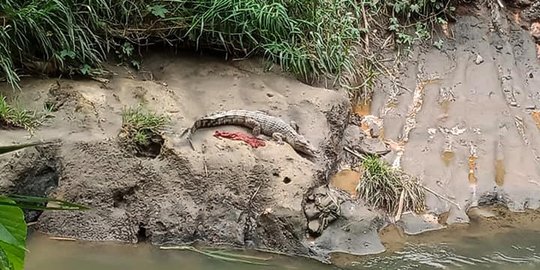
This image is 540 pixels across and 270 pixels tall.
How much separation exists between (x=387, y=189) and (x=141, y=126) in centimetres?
177

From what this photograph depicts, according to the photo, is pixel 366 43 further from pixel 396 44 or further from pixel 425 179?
pixel 425 179

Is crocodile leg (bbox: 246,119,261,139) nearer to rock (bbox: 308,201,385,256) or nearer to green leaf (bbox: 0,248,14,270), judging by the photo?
rock (bbox: 308,201,385,256)

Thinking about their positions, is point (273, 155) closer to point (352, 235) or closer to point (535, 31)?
point (352, 235)

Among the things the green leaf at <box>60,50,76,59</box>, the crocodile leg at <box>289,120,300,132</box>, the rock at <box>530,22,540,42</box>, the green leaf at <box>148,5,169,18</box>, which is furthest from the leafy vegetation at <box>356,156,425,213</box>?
the rock at <box>530,22,540,42</box>

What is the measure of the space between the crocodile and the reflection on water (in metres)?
0.97

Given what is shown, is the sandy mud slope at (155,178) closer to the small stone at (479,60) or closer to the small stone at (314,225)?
the small stone at (314,225)

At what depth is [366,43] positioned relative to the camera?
6.19 metres

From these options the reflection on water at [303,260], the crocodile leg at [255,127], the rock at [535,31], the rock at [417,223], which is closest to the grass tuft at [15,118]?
the reflection on water at [303,260]

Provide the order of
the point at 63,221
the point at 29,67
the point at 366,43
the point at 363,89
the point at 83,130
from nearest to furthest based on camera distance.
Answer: the point at 63,221 → the point at 83,130 → the point at 29,67 → the point at 363,89 → the point at 366,43

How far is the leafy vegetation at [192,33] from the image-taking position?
470 cm

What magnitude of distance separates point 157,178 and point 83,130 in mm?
609

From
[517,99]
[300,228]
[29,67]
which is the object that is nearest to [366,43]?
[517,99]

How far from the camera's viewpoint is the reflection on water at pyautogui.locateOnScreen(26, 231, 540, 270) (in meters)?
3.66

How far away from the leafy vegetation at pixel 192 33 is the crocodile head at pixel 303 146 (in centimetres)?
86
